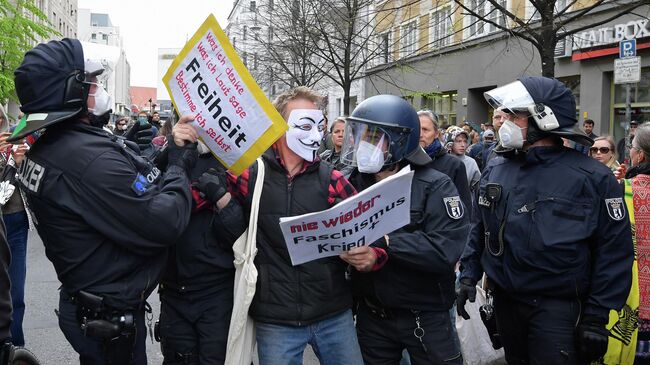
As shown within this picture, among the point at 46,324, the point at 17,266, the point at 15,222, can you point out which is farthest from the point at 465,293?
the point at 46,324

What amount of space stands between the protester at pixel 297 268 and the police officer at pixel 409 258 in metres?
0.13

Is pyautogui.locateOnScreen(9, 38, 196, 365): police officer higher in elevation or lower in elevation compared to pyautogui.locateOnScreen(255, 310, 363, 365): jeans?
higher

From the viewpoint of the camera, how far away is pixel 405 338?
309 centimetres

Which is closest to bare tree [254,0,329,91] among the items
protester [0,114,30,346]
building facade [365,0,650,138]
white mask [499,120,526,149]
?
building facade [365,0,650,138]

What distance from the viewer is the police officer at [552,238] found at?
121 inches

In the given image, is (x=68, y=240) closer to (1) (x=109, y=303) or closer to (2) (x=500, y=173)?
(1) (x=109, y=303)

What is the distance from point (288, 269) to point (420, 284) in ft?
2.17

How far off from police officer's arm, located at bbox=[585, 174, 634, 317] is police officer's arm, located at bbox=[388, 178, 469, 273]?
0.67 metres

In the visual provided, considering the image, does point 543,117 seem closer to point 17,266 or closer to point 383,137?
point 383,137

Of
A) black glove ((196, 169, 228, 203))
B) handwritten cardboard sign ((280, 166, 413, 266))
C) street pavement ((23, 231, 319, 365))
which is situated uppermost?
black glove ((196, 169, 228, 203))

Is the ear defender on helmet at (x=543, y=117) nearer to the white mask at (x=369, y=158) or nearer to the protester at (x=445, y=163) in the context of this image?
the white mask at (x=369, y=158)

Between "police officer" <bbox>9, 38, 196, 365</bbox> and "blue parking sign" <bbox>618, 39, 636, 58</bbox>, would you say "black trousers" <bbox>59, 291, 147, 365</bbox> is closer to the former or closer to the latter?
"police officer" <bbox>9, 38, 196, 365</bbox>

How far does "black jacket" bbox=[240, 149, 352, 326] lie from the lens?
115 inches

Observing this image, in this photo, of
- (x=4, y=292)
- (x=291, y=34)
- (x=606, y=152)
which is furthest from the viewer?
(x=291, y=34)
